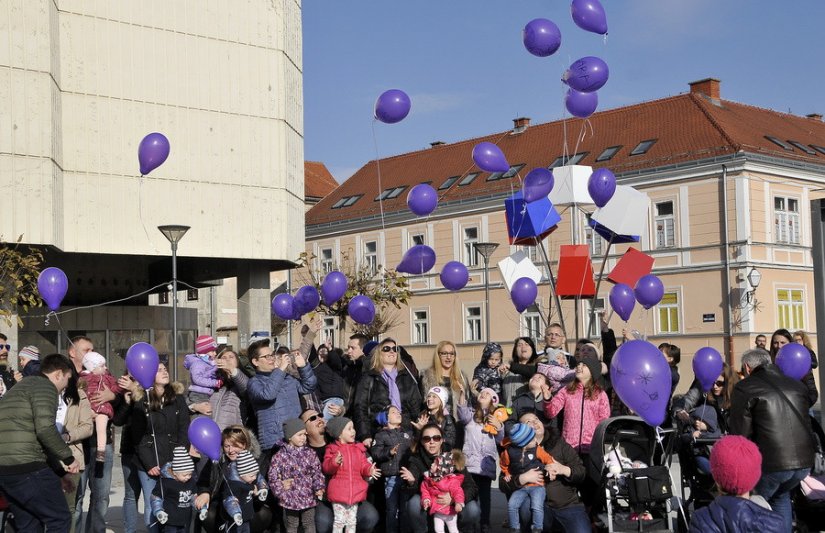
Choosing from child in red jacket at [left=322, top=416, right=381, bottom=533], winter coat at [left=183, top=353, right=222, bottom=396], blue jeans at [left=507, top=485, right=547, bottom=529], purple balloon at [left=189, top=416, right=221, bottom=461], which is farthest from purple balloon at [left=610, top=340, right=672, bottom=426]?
winter coat at [left=183, top=353, right=222, bottom=396]

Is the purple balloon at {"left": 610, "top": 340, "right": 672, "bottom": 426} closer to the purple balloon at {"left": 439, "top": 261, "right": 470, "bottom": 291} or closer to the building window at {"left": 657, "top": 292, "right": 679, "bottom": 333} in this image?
the purple balloon at {"left": 439, "top": 261, "right": 470, "bottom": 291}

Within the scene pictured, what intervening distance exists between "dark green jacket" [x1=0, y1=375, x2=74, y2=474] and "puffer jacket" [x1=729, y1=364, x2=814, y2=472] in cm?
502

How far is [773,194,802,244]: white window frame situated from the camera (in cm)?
3762

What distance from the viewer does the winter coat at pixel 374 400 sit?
10.6 metres

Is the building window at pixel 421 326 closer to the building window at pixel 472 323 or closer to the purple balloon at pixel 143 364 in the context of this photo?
the building window at pixel 472 323

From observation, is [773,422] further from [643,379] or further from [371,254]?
[371,254]

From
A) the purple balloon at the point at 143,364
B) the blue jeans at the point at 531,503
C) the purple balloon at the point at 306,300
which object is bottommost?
the blue jeans at the point at 531,503

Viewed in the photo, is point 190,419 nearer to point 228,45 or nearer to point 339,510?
point 339,510

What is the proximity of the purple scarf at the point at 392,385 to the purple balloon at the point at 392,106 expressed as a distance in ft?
16.3

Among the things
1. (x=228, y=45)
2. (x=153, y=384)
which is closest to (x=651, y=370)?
(x=153, y=384)

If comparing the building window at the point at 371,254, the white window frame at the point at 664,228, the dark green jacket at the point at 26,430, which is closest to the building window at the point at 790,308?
the white window frame at the point at 664,228

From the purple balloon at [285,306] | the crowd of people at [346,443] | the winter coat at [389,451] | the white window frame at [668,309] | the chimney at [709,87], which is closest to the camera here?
the crowd of people at [346,443]

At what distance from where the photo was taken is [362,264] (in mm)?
49344

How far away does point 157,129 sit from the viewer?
24.7 metres
